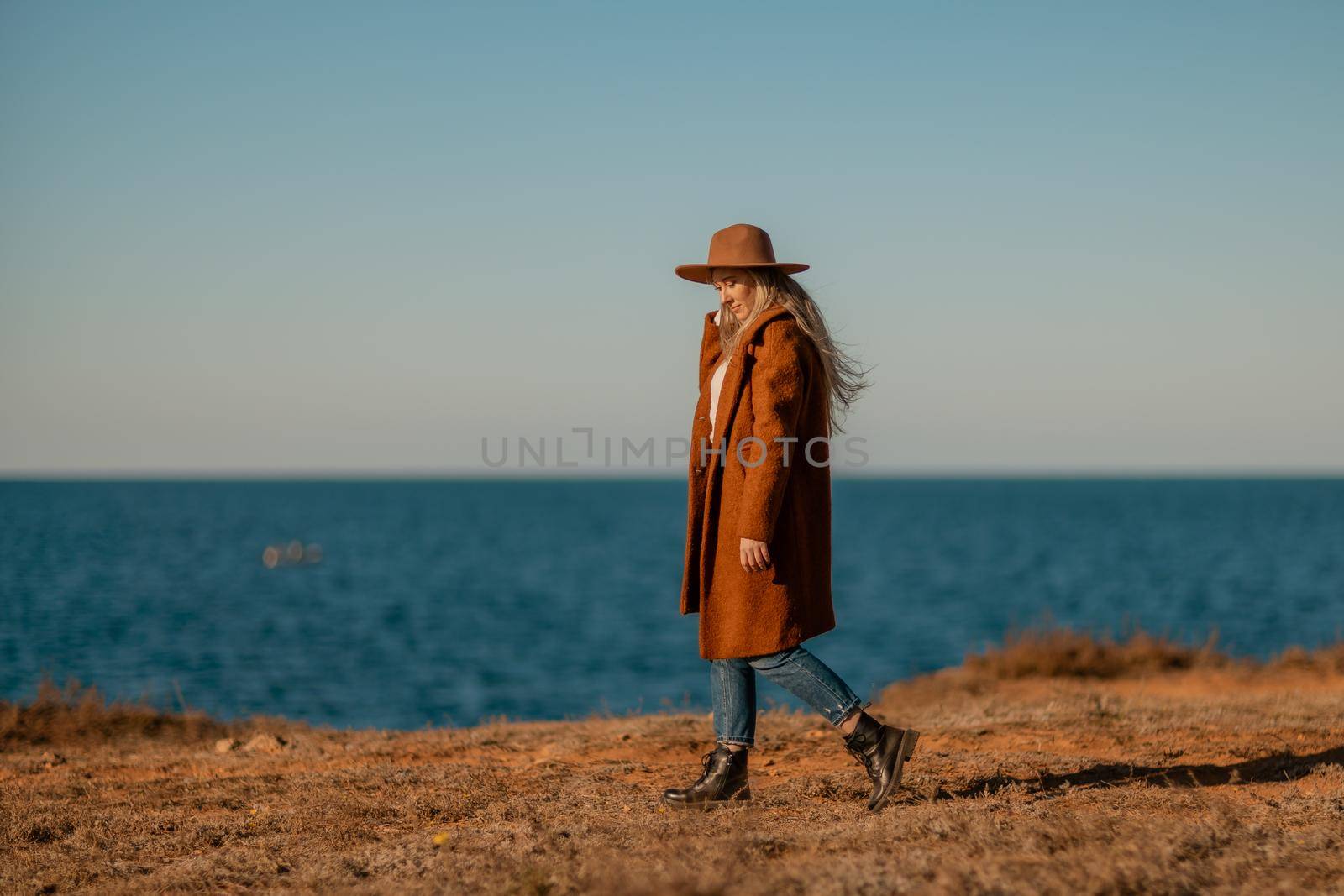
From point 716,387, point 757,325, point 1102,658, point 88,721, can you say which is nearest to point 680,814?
point 716,387

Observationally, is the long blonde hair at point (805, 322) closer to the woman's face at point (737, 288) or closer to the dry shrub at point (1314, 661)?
the woman's face at point (737, 288)

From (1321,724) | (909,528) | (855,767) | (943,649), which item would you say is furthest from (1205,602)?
(909,528)

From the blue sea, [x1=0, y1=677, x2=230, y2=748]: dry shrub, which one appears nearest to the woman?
the blue sea

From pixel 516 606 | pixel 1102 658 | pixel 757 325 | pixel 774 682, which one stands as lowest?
pixel 516 606

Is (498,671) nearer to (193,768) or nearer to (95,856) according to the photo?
(193,768)

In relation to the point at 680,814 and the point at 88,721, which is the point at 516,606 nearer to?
the point at 88,721

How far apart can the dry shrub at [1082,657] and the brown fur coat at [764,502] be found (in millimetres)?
7995

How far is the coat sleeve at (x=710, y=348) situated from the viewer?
5.52m

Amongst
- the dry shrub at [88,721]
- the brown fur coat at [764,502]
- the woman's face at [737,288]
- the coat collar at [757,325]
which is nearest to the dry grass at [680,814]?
the dry shrub at [88,721]

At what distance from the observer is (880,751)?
5.15 m

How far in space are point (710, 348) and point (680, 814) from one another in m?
2.11

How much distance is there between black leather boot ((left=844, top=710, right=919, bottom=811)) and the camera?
16.8 ft

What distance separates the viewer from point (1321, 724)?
26.1 feet

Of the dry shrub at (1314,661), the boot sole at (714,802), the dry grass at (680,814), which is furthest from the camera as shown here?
the dry shrub at (1314,661)
